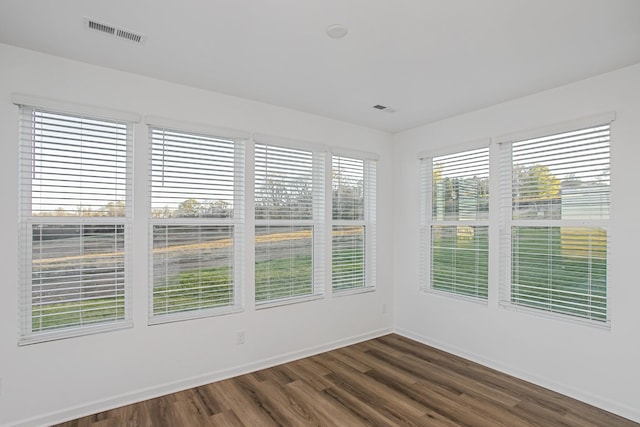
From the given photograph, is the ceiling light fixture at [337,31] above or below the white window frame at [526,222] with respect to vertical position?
above

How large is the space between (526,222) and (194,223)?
3.16 meters

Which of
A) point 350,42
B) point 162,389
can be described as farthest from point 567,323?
point 162,389

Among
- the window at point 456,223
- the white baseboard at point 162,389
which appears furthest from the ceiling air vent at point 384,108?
the white baseboard at point 162,389

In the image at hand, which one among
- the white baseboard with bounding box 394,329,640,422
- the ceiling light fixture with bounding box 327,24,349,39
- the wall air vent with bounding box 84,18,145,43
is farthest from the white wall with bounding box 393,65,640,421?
the wall air vent with bounding box 84,18,145,43

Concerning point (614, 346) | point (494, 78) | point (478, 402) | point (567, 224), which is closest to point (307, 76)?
point (494, 78)

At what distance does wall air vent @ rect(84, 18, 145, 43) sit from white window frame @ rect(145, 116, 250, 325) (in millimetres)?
757

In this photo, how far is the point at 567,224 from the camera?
10.4ft

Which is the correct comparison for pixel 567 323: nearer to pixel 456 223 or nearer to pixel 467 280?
pixel 467 280

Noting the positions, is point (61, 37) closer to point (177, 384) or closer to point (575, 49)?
point (177, 384)

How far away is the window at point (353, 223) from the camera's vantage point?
432 centimetres

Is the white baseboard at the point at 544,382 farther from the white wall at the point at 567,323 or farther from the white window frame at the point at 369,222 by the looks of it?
the white window frame at the point at 369,222

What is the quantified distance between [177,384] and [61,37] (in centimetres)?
281

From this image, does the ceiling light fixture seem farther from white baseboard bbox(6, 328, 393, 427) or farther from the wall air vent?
white baseboard bbox(6, 328, 393, 427)

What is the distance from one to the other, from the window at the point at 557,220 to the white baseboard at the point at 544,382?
62 cm
